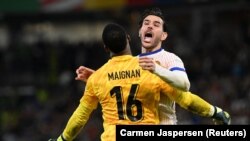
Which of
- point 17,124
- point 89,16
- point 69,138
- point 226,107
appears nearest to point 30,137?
point 17,124

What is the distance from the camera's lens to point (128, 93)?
772 cm

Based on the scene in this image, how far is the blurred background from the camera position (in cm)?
2023

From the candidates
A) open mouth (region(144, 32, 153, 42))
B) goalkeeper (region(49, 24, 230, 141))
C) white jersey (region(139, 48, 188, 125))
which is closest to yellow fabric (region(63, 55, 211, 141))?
goalkeeper (region(49, 24, 230, 141))

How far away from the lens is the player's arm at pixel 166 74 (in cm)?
728

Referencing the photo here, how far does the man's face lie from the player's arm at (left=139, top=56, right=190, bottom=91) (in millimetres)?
630

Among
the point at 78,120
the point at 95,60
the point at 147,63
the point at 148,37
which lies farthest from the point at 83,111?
the point at 95,60

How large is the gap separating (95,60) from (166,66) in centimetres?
1617

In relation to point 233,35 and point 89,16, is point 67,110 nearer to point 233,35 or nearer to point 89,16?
point 233,35

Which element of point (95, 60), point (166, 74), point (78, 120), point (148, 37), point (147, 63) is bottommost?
point (95, 60)

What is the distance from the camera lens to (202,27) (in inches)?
953

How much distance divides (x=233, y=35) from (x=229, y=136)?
651 inches

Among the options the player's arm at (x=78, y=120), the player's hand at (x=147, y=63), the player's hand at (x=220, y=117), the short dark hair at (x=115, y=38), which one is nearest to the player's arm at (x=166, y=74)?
the player's hand at (x=147, y=63)

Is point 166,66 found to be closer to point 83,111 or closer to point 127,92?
point 127,92

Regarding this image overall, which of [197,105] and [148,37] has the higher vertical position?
[148,37]
